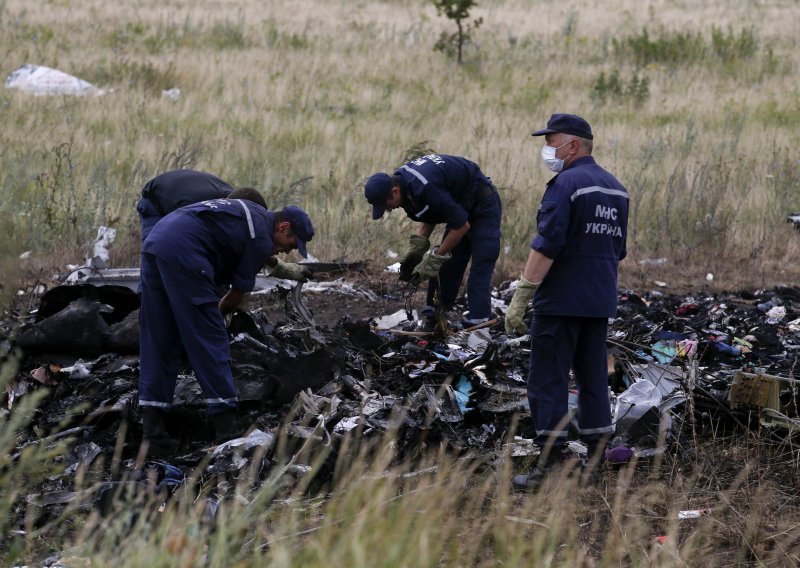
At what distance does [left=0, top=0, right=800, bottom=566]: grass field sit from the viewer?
312 cm

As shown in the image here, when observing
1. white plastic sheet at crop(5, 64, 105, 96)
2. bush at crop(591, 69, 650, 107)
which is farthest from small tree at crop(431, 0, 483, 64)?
white plastic sheet at crop(5, 64, 105, 96)

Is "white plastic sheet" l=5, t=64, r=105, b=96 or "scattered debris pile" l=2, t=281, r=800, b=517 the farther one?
"white plastic sheet" l=5, t=64, r=105, b=96

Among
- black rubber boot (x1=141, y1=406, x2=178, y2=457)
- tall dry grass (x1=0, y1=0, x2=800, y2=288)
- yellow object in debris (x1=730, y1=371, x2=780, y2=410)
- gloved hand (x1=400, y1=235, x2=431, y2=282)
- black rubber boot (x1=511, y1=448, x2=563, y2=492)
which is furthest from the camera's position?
tall dry grass (x1=0, y1=0, x2=800, y2=288)

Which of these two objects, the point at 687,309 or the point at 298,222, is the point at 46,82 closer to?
the point at 687,309

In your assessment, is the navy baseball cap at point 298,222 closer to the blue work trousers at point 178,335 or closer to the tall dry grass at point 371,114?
the blue work trousers at point 178,335

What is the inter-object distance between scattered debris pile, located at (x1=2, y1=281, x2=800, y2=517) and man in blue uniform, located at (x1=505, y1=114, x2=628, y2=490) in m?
0.29

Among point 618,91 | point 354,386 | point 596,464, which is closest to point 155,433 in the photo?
point 354,386

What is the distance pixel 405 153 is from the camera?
40.2 feet

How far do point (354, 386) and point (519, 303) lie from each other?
55.6 inches

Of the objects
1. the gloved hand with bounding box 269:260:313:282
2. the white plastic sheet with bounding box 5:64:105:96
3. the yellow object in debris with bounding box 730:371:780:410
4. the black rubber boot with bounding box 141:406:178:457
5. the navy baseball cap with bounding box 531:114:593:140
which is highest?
the navy baseball cap with bounding box 531:114:593:140

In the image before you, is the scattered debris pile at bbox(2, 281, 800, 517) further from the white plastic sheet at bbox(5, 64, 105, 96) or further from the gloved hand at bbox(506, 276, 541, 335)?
the white plastic sheet at bbox(5, 64, 105, 96)

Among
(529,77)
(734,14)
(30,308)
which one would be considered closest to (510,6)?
(734,14)

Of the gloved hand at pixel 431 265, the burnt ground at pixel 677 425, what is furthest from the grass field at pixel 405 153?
the gloved hand at pixel 431 265

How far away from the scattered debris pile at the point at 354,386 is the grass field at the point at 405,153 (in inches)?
16.5
